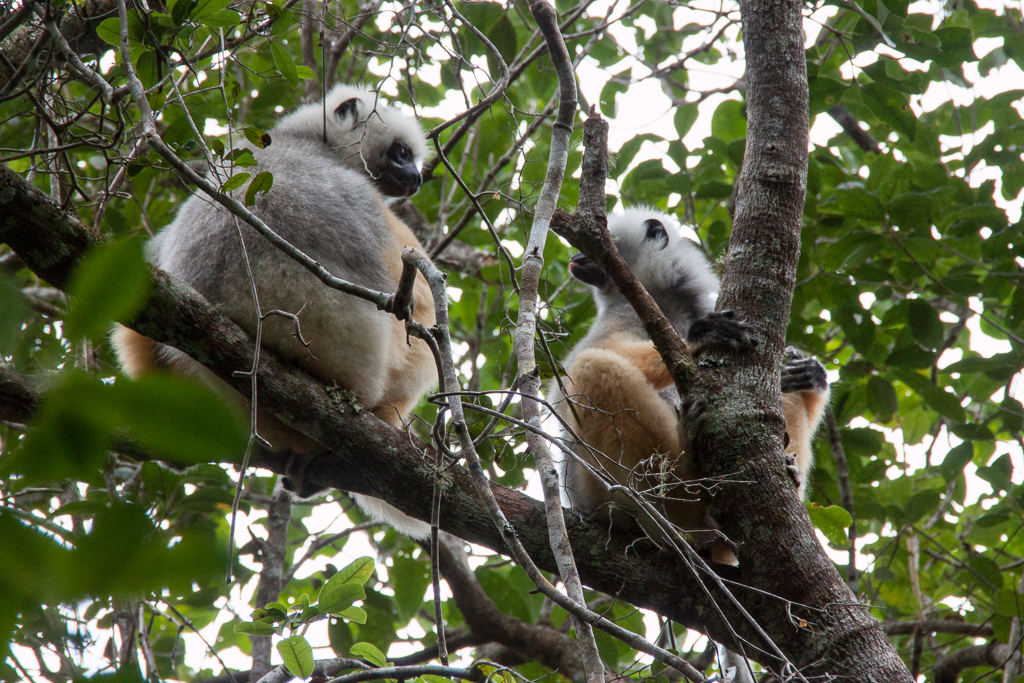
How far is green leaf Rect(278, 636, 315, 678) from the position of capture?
282cm

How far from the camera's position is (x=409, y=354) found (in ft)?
13.5

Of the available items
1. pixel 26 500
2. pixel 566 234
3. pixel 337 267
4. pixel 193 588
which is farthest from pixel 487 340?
pixel 193 588

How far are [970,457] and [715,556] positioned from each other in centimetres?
217

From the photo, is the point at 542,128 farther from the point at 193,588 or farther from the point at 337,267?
the point at 193,588

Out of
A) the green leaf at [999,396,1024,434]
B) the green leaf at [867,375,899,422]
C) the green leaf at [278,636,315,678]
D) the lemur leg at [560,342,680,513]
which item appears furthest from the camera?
the green leaf at [867,375,899,422]

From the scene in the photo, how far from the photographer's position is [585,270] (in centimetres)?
486

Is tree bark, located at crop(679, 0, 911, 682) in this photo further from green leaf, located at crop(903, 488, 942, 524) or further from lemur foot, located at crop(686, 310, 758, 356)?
green leaf, located at crop(903, 488, 942, 524)

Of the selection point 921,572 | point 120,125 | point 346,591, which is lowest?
point 346,591

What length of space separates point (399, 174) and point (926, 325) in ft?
11.5

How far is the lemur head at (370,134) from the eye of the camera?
15.8ft

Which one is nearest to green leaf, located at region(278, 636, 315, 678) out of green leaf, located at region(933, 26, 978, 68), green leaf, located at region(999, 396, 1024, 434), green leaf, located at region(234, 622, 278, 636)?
green leaf, located at region(234, 622, 278, 636)

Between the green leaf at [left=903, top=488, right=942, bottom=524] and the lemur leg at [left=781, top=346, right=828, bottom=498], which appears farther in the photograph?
the green leaf at [left=903, top=488, right=942, bottom=524]

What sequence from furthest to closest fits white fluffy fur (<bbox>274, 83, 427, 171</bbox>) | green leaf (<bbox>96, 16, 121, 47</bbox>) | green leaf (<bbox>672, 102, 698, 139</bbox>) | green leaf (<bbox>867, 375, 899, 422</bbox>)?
1. green leaf (<bbox>672, 102, 698, 139</bbox>)
2. green leaf (<bbox>867, 375, 899, 422</bbox>)
3. white fluffy fur (<bbox>274, 83, 427, 171</bbox>)
4. green leaf (<bbox>96, 16, 121, 47</bbox>)

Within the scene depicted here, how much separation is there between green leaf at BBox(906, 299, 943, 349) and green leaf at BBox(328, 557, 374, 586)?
3.62 metres
